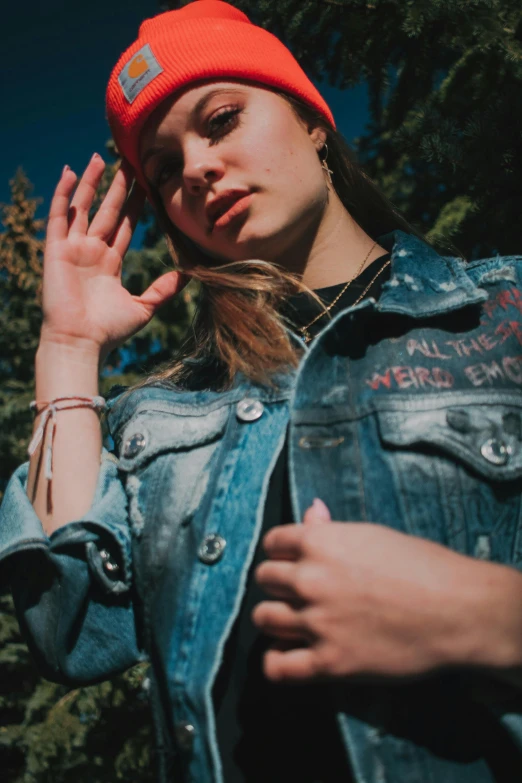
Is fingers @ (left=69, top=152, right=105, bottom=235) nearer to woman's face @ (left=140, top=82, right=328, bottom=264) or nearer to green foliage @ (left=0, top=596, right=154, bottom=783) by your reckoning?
woman's face @ (left=140, top=82, right=328, bottom=264)

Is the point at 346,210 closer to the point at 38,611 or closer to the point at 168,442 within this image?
the point at 168,442

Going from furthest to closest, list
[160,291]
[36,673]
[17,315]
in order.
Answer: [17,315] → [36,673] → [160,291]

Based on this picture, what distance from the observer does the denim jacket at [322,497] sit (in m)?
1.05

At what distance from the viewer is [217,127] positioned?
1799 mm

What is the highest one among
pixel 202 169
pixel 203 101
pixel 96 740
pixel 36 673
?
pixel 203 101

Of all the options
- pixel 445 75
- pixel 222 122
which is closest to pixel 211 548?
pixel 222 122

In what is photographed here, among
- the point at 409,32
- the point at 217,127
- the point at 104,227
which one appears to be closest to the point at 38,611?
the point at 104,227

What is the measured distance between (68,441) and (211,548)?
0.58 metres

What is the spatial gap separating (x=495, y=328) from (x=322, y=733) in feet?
3.19

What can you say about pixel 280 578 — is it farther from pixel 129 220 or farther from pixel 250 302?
pixel 129 220

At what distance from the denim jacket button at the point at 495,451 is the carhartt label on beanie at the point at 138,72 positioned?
154cm

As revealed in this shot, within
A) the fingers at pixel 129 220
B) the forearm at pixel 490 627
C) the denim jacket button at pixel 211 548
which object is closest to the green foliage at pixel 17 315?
the fingers at pixel 129 220

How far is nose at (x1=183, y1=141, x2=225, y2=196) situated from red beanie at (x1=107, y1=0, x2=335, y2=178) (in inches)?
11.5

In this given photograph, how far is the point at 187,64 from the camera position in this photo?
1907 millimetres
